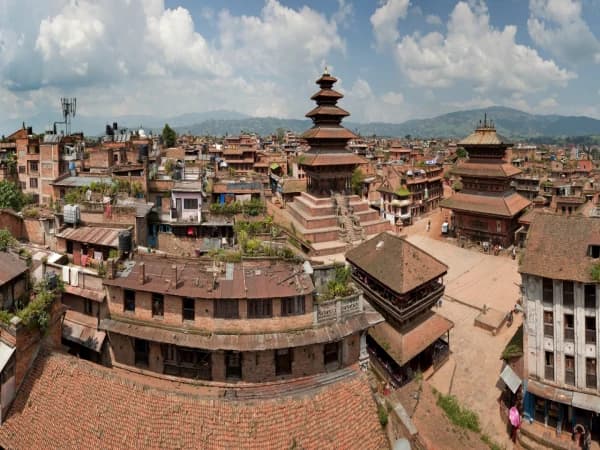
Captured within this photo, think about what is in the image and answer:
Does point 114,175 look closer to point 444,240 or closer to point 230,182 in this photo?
point 230,182

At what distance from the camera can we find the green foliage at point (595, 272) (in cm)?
1942

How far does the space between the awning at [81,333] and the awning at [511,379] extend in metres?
21.4

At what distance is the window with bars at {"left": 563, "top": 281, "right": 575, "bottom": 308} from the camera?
20.5 meters

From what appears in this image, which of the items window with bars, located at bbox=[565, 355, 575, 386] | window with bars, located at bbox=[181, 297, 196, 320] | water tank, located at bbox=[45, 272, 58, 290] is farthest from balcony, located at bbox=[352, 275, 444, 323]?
water tank, located at bbox=[45, 272, 58, 290]

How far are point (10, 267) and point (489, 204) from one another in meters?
47.5

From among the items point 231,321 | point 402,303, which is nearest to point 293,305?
point 231,321

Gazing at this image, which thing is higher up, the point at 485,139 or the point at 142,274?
the point at 485,139

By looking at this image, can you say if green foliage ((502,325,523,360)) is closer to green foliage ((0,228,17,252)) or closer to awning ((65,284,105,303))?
awning ((65,284,105,303))

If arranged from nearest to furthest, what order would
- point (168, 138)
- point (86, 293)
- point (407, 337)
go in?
1. point (86, 293)
2. point (407, 337)
3. point (168, 138)

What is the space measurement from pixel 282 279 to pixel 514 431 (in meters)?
14.7

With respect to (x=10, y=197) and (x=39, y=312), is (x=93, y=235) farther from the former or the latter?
(x=10, y=197)

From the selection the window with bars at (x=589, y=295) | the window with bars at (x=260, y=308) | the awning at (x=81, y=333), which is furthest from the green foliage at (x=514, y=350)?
the awning at (x=81, y=333)

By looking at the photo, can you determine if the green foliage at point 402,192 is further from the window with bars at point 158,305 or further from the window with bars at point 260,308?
the window with bars at point 158,305

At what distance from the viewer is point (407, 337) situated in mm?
23891
